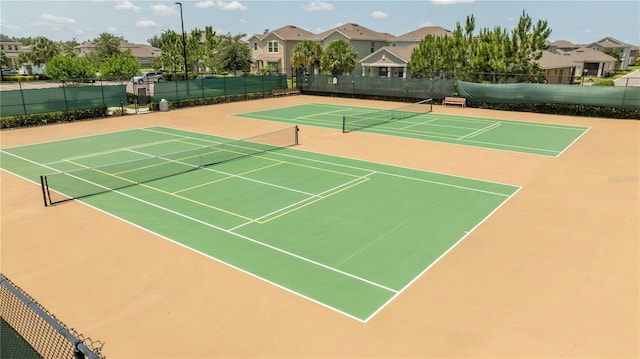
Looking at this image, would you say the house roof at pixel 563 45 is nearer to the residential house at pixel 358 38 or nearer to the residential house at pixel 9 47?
the residential house at pixel 358 38

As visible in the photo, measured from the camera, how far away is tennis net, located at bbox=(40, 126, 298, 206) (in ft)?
47.0

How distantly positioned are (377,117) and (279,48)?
1620 inches

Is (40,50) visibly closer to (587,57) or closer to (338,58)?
→ (338,58)

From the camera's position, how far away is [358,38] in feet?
204

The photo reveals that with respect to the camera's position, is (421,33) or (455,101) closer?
(455,101)

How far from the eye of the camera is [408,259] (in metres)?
9.79

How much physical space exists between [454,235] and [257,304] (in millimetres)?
5389

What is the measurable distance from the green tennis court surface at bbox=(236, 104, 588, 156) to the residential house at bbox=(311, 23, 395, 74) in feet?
99.1

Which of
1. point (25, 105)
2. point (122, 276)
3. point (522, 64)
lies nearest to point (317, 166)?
point (122, 276)

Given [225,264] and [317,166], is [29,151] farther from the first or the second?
[225,264]

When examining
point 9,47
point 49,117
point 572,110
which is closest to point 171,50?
point 49,117

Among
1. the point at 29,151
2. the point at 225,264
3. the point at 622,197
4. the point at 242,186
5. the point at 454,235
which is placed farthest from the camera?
the point at 29,151

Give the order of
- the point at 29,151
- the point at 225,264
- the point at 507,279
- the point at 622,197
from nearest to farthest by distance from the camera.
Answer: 1. the point at 507,279
2. the point at 225,264
3. the point at 622,197
4. the point at 29,151

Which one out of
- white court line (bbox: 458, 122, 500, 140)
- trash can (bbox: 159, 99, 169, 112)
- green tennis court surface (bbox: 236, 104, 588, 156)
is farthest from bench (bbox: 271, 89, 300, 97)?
white court line (bbox: 458, 122, 500, 140)
